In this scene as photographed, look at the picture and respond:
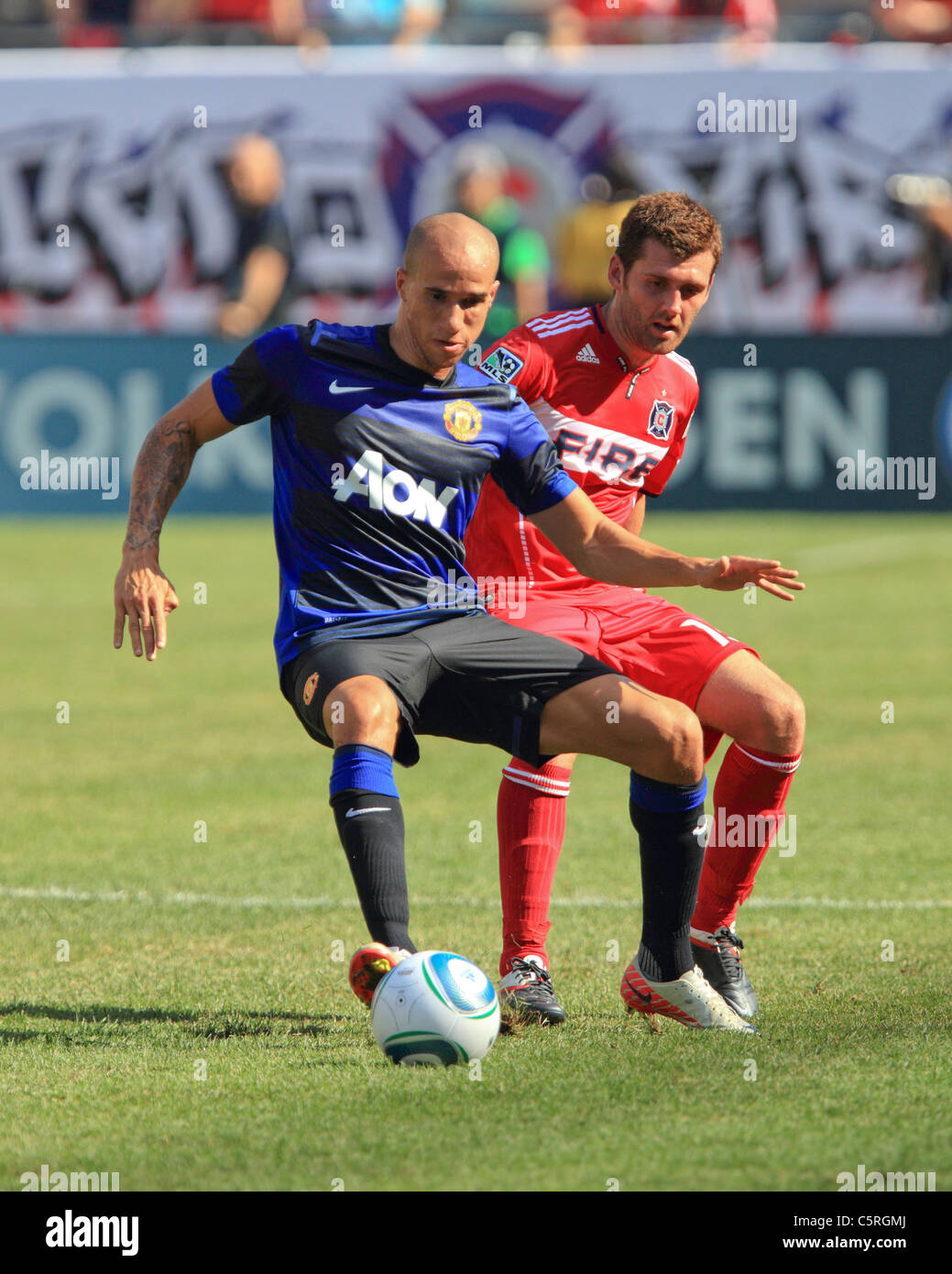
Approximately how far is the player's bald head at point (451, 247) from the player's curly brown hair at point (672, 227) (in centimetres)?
58

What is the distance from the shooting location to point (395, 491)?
4.77 m

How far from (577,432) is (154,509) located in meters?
1.35

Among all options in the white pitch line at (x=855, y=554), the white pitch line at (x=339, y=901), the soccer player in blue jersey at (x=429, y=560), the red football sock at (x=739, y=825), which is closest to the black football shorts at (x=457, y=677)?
the soccer player in blue jersey at (x=429, y=560)

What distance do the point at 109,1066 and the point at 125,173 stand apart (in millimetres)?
18072

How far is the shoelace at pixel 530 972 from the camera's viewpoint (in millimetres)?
4949

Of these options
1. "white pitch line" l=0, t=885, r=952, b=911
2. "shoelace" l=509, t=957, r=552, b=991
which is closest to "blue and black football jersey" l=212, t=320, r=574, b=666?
"shoelace" l=509, t=957, r=552, b=991

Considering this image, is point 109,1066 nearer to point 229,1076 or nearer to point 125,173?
point 229,1076

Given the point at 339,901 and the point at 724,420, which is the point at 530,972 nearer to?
the point at 339,901

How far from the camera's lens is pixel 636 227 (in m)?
5.09

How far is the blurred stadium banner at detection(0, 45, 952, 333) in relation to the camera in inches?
797

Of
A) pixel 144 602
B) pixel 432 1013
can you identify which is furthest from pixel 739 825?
pixel 144 602

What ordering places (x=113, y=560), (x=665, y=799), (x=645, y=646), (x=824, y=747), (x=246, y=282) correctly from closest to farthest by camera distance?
(x=665, y=799), (x=645, y=646), (x=824, y=747), (x=113, y=560), (x=246, y=282)

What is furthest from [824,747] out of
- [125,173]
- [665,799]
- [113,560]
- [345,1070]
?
[125,173]

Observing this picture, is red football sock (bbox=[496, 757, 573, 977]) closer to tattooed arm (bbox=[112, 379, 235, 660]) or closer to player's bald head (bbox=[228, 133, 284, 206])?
tattooed arm (bbox=[112, 379, 235, 660])
